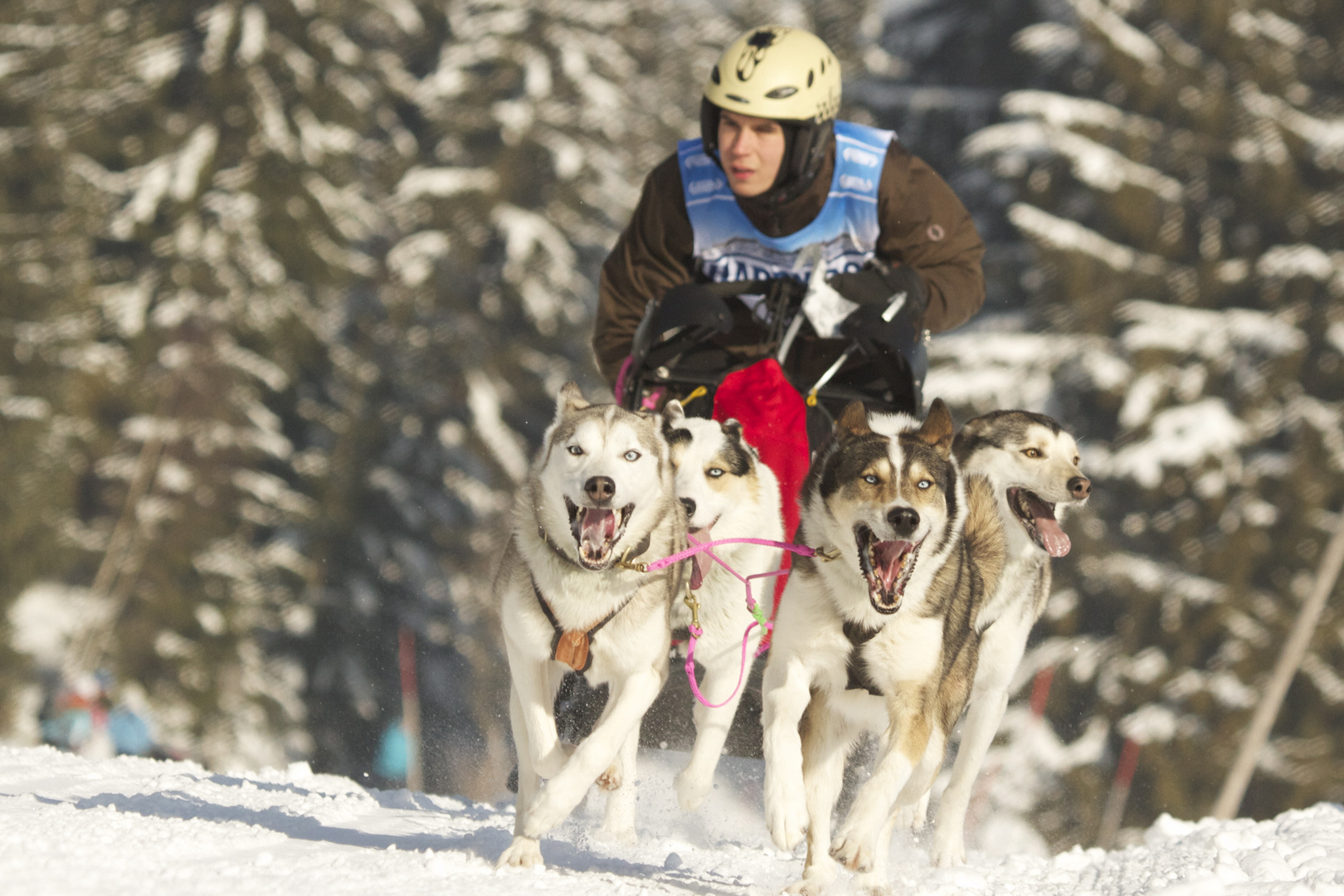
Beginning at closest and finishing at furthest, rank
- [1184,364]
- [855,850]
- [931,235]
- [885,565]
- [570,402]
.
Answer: [855,850]
[885,565]
[570,402]
[931,235]
[1184,364]

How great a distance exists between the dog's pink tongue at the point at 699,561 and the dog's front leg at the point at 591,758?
2.29ft

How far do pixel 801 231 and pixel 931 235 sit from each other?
1.54 feet

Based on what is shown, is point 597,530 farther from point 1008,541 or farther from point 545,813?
point 1008,541

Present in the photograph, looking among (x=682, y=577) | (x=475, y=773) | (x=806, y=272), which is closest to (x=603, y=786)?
(x=682, y=577)

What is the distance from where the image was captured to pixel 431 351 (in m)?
20.8

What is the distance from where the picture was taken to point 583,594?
4246 millimetres

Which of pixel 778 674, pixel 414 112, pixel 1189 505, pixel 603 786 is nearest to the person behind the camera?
pixel 778 674

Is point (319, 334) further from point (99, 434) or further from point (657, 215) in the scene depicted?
point (657, 215)

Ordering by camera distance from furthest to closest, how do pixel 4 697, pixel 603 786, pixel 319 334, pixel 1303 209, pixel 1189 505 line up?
pixel 319 334
pixel 4 697
pixel 1303 209
pixel 1189 505
pixel 603 786

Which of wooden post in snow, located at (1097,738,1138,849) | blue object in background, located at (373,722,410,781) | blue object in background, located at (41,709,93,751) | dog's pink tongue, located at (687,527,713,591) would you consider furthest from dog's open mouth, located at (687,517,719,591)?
blue object in background, located at (41,709,93,751)

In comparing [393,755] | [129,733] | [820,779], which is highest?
[820,779]

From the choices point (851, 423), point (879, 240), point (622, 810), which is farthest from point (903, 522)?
point (879, 240)

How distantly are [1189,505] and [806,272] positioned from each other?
13.4m

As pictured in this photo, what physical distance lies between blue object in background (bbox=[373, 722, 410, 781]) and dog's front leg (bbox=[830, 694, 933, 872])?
13.8 metres
